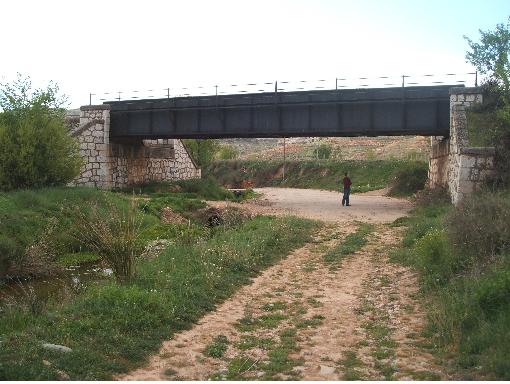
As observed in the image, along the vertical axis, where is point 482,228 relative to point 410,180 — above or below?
above

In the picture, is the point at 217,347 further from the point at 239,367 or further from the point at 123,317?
the point at 123,317

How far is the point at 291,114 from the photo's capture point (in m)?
29.0

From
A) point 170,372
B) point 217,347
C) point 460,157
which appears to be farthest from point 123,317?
point 460,157

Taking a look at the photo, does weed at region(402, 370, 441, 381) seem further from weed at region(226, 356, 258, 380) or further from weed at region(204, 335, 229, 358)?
weed at region(204, 335, 229, 358)

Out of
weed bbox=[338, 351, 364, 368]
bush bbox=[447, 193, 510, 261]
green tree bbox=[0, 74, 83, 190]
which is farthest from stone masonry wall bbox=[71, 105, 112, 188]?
weed bbox=[338, 351, 364, 368]

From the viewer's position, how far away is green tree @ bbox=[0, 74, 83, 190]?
71.2 feet

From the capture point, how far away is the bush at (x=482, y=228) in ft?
29.9

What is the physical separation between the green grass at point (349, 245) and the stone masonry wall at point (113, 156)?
60.8ft

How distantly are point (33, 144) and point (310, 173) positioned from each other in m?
41.2

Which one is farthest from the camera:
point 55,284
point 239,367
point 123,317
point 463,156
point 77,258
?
point 463,156

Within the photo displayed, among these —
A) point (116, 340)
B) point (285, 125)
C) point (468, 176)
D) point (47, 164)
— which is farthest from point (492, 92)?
point (116, 340)

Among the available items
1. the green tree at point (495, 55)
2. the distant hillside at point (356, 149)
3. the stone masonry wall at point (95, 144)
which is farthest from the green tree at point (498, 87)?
the distant hillside at point (356, 149)

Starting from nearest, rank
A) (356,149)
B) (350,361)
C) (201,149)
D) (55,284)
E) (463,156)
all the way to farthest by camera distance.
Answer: (350,361) → (55,284) → (463,156) → (201,149) → (356,149)

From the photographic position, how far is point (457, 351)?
21.5 ft
